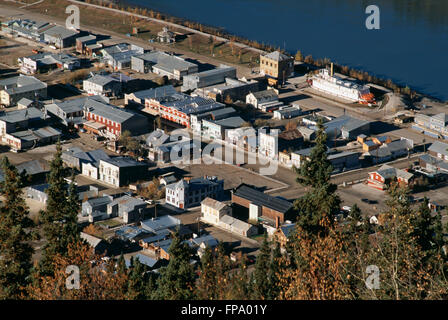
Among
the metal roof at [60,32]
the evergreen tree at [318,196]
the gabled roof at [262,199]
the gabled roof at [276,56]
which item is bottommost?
the gabled roof at [262,199]

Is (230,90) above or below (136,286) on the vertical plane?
below

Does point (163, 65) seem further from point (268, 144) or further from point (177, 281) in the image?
point (177, 281)

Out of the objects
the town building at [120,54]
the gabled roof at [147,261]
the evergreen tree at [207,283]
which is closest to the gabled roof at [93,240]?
the gabled roof at [147,261]

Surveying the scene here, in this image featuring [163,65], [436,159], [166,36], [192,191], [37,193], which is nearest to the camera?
[192,191]

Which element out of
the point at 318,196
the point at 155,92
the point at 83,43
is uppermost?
the point at 318,196

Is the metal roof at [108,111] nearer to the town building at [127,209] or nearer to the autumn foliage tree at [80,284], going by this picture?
the town building at [127,209]

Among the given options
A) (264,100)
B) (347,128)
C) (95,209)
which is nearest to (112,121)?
(264,100)

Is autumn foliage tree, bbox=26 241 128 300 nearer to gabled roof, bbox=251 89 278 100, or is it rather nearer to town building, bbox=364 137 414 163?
town building, bbox=364 137 414 163

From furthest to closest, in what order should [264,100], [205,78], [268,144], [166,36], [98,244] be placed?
[166,36]
[205,78]
[264,100]
[268,144]
[98,244]
